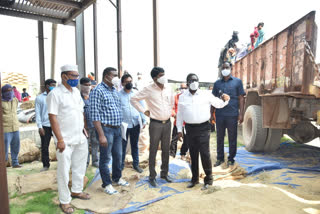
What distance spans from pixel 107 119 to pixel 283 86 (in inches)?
119

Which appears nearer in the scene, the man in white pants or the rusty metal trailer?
the man in white pants

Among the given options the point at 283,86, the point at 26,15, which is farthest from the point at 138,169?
Answer: the point at 26,15

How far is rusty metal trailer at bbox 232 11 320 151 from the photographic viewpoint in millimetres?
3418

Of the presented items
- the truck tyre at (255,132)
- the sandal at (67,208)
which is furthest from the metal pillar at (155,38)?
the sandal at (67,208)

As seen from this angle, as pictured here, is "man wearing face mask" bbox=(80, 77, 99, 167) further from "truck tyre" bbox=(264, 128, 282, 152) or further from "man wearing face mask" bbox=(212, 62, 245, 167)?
"truck tyre" bbox=(264, 128, 282, 152)

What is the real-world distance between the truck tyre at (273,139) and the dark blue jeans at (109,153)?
3.38 metres

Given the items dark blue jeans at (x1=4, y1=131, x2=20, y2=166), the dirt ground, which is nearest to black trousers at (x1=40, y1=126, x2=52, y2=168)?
dark blue jeans at (x1=4, y1=131, x2=20, y2=166)

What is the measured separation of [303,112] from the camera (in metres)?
4.07

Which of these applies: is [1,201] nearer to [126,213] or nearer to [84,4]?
[126,213]

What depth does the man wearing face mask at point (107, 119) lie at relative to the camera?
3143mm

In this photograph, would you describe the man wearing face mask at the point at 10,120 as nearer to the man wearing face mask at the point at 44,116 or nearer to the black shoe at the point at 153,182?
the man wearing face mask at the point at 44,116

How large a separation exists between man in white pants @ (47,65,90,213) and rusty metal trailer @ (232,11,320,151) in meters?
3.06

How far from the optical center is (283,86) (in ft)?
13.1

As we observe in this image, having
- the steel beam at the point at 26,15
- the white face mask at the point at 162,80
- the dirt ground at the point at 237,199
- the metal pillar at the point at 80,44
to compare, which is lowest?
the dirt ground at the point at 237,199
